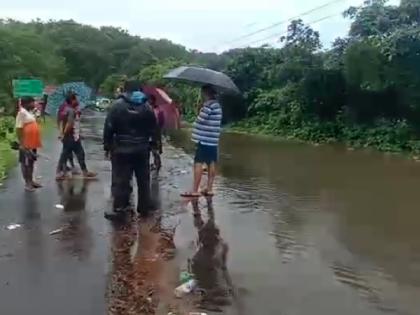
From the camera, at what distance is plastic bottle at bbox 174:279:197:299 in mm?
5343

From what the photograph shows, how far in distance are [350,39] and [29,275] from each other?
2038cm

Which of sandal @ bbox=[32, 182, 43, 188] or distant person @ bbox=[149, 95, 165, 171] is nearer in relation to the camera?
sandal @ bbox=[32, 182, 43, 188]

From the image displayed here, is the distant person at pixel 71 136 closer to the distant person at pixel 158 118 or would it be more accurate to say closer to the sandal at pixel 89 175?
the sandal at pixel 89 175

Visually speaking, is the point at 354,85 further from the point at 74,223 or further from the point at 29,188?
the point at 74,223

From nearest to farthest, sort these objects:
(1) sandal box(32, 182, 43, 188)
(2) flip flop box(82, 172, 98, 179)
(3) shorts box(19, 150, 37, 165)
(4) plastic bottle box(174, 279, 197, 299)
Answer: (4) plastic bottle box(174, 279, 197, 299) < (3) shorts box(19, 150, 37, 165) < (1) sandal box(32, 182, 43, 188) < (2) flip flop box(82, 172, 98, 179)

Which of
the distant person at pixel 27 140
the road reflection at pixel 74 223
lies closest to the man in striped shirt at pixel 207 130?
the road reflection at pixel 74 223

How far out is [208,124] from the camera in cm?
946

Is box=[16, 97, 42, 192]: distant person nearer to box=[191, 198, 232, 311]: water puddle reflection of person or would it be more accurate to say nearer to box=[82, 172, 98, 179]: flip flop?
box=[82, 172, 98, 179]: flip flop

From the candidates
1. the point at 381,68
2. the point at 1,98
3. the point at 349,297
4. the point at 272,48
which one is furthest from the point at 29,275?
the point at 272,48

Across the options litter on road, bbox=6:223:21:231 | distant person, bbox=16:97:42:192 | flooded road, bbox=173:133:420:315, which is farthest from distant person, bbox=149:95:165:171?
litter on road, bbox=6:223:21:231

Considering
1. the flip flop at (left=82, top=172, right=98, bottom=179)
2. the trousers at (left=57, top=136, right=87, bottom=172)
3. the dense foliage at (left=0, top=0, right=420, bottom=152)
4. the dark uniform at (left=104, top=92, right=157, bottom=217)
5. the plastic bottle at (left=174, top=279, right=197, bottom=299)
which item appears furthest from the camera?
the dense foliage at (left=0, top=0, right=420, bottom=152)

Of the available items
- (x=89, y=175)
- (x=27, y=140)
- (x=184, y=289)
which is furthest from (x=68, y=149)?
(x=184, y=289)

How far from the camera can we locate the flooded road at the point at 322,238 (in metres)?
5.36

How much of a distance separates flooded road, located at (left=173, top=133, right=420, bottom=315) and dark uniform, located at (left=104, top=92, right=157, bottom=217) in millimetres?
1224
